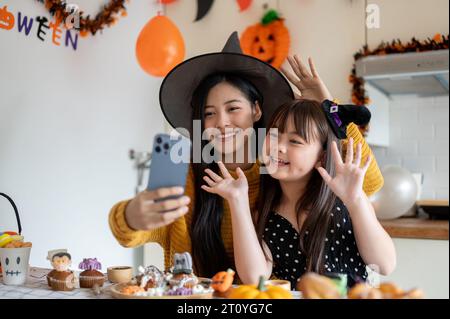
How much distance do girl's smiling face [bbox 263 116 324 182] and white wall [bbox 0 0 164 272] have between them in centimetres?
102

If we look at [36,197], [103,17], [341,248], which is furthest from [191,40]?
[341,248]

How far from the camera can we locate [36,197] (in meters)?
1.78

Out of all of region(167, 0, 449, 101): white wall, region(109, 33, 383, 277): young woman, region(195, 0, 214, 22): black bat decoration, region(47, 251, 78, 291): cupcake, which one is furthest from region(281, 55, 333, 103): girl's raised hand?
region(195, 0, 214, 22): black bat decoration

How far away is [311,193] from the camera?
3.67ft

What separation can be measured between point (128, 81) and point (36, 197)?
77cm

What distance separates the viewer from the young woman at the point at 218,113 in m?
1.15

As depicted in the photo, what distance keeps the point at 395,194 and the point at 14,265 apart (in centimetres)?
180

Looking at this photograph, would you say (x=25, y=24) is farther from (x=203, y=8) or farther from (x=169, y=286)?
(x=203, y=8)

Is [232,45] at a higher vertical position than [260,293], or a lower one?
higher

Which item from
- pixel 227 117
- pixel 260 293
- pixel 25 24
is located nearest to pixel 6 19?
pixel 25 24

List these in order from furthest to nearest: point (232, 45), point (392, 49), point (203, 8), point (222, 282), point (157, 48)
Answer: point (203, 8) < point (392, 49) < point (157, 48) < point (232, 45) < point (222, 282)

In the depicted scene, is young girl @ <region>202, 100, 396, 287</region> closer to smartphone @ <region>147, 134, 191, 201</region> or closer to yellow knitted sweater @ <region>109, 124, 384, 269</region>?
yellow knitted sweater @ <region>109, 124, 384, 269</region>

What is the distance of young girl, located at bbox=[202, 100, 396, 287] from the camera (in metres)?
0.94
